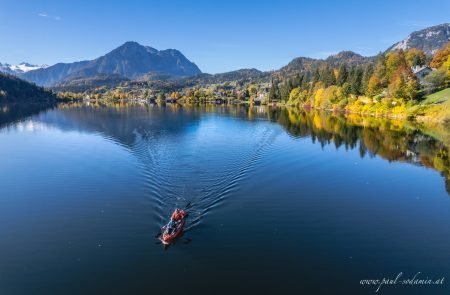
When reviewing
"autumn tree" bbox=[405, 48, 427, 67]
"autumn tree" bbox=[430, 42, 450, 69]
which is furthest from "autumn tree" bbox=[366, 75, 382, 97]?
"autumn tree" bbox=[405, 48, 427, 67]

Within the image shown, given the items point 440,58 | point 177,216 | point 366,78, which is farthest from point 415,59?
point 177,216

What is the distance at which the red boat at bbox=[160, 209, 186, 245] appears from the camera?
21348mm

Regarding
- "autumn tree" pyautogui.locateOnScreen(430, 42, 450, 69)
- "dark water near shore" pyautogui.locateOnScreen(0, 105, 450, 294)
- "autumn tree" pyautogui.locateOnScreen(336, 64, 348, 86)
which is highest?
"autumn tree" pyautogui.locateOnScreen(430, 42, 450, 69)

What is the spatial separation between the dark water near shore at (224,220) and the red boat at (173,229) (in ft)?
2.12

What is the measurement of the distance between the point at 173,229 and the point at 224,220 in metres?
4.64

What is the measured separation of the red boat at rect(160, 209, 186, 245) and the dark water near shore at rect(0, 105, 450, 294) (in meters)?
0.65

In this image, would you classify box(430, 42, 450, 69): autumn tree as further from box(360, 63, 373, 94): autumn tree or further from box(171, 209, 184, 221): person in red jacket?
box(171, 209, 184, 221): person in red jacket

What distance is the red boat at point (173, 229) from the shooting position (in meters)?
21.3

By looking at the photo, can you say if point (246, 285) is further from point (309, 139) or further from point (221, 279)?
point (309, 139)

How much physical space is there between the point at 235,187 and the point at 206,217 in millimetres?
7986

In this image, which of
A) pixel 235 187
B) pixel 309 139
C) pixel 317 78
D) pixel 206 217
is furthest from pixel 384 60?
pixel 206 217

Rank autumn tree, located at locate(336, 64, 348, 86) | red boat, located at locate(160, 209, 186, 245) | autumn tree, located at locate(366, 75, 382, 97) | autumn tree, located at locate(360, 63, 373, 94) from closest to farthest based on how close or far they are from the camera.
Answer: red boat, located at locate(160, 209, 186, 245), autumn tree, located at locate(366, 75, 382, 97), autumn tree, located at locate(360, 63, 373, 94), autumn tree, located at locate(336, 64, 348, 86)

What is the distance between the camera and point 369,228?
24.2 m

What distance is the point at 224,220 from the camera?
25188mm
